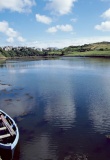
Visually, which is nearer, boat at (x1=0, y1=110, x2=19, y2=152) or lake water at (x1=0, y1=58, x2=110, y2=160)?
boat at (x1=0, y1=110, x2=19, y2=152)

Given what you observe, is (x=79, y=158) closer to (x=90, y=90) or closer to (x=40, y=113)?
(x=40, y=113)

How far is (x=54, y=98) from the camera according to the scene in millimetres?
44156

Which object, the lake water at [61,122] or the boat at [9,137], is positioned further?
the lake water at [61,122]

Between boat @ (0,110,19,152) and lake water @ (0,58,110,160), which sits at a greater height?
boat @ (0,110,19,152)

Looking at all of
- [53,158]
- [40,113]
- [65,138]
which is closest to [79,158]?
[53,158]

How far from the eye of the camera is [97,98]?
43188mm

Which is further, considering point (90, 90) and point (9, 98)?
point (90, 90)

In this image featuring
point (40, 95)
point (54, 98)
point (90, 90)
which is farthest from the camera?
point (90, 90)

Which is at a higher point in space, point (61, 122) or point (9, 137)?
point (9, 137)

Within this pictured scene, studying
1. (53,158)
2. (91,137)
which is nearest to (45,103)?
(91,137)

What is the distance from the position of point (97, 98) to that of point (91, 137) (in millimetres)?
17952

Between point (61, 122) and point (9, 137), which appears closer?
point (9, 137)

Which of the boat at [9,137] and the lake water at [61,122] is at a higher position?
the boat at [9,137]

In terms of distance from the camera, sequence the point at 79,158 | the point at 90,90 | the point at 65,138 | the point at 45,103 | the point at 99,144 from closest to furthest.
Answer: the point at 79,158 < the point at 99,144 < the point at 65,138 < the point at 45,103 < the point at 90,90
